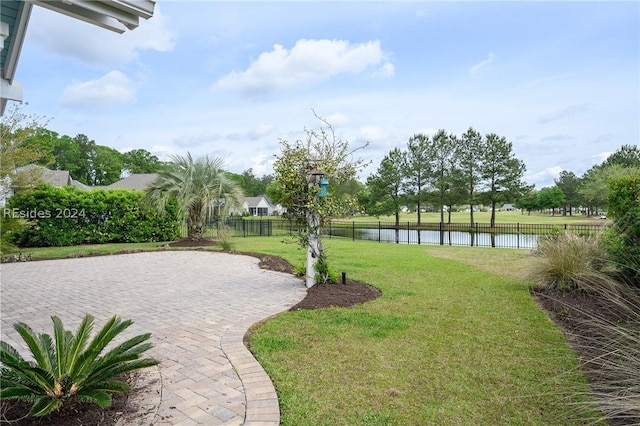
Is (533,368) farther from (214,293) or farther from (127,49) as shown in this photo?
(127,49)

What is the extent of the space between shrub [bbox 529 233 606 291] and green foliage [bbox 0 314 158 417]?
19.4 feet

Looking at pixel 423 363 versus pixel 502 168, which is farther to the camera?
pixel 502 168

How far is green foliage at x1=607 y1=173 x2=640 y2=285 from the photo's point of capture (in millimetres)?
4948

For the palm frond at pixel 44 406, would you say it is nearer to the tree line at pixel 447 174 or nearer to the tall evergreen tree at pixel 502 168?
the tree line at pixel 447 174

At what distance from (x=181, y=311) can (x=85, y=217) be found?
12.3 meters

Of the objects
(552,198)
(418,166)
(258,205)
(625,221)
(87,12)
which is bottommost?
(625,221)

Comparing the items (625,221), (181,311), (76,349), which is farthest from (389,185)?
(76,349)

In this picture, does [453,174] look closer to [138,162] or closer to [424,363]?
[424,363]

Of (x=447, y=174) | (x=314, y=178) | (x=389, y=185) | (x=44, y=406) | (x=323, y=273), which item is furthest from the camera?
(x=389, y=185)

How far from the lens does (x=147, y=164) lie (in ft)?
204

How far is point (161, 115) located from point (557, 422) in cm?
1662

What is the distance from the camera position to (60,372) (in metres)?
2.58

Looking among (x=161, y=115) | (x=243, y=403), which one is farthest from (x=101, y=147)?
(x=243, y=403)

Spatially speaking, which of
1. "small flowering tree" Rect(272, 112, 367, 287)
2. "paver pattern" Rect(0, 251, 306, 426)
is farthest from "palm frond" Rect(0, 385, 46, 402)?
"small flowering tree" Rect(272, 112, 367, 287)
